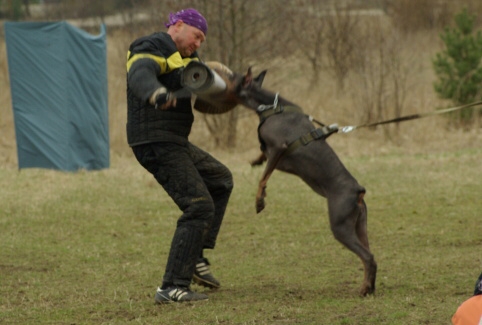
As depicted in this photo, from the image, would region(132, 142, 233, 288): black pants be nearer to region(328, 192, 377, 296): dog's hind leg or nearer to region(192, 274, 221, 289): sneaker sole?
region(192, 274, 221, 289): sneaker sole

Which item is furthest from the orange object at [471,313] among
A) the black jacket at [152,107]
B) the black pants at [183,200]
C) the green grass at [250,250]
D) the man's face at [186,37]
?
the man's face at [186,37]

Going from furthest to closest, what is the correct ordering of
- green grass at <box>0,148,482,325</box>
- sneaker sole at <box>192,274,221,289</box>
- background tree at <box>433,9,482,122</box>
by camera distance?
background tree at <box>433,9,482,122</box>
sneaker sole at <box>192,274,221,289</box>
green grass at <box>0,148,482,325</box>

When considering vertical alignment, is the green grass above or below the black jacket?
below

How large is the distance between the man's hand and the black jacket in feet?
0.89

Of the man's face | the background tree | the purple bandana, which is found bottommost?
the background tree

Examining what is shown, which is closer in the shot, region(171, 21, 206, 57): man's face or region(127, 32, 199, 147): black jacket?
region(127, 32, 199, 147): black jacket

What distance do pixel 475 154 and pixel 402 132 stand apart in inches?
101

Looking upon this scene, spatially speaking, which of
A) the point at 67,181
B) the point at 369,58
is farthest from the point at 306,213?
the point at 369,58

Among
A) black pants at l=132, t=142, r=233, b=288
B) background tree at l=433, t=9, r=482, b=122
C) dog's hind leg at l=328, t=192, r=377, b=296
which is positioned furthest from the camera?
background tree at l=433, t=9, r=482, b=122

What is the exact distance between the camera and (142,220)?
10.4m

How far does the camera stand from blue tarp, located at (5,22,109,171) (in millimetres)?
13797

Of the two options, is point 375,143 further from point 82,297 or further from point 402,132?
point 82,297

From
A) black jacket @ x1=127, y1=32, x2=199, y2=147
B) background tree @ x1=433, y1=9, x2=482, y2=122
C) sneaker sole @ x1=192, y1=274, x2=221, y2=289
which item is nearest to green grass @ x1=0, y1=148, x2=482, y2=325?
sneaker sole @ x1=192, y1=274, x2=221, y2=289

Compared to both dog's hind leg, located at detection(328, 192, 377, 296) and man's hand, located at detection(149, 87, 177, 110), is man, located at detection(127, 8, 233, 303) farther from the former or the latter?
dog's hind leg, located at detection(328, 192, 377, 296)
